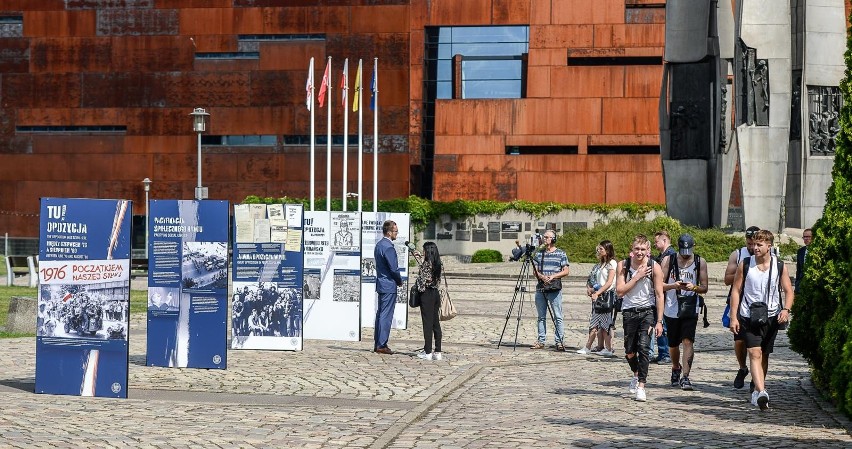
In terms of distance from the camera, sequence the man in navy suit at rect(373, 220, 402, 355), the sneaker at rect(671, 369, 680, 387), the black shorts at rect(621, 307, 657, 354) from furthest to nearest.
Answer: the man in navy suit at rect(373, 220, 402, 355)
the sneaker at rect(671, 369, 680, 387)
the black shorts at rect(621, 307, 657, 354)

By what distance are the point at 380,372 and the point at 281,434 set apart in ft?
15.7

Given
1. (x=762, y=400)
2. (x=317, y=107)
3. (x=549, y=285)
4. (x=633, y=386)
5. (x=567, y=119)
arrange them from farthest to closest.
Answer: (x=317, y=107)
(x=567, y=119)
(x=549, y=285)
(x=633, y=386)
(x=762, y=400)

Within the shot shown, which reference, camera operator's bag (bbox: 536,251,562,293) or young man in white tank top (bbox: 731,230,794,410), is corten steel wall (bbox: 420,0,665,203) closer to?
camera operator's bag (bbox: 536,251,562,293)

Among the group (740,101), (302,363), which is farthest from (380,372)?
(740,101)

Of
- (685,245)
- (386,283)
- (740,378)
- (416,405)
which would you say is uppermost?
(685,245)

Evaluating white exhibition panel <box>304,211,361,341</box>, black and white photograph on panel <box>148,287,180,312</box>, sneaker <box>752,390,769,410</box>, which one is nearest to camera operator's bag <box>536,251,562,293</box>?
white exhibition panel <box>304,211,361,341</box>

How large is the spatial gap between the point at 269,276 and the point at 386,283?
5.23 feet

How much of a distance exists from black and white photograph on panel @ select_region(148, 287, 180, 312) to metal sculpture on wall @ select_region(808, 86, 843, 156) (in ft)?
96.3

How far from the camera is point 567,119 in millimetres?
63312

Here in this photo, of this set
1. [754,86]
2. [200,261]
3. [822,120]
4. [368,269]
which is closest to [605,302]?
[368,269]

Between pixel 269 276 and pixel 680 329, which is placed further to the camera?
pixel 269 276

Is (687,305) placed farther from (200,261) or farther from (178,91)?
(178,91)

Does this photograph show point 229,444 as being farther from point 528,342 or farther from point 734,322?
point 528,342

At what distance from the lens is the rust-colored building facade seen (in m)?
63.1
